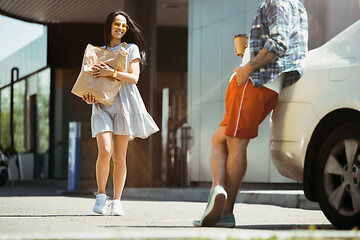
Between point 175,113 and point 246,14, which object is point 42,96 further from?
point 246,14

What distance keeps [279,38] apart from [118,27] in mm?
2200

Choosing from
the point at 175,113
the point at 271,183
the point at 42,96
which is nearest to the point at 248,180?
the point at 271,183

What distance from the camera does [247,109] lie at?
18.0ft

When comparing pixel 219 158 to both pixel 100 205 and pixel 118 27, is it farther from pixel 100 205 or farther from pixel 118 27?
pixel 118 27

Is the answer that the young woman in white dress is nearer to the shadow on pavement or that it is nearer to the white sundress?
the white sundress

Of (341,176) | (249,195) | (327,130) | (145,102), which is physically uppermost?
(145,102)

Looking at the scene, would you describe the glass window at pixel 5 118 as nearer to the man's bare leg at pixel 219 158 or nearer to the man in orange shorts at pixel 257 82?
the man's bare leg at pixel 219 158

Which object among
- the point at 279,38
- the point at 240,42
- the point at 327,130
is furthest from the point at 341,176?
the point at 240,42

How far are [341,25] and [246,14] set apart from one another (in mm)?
3575

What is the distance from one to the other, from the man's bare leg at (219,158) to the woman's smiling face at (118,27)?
1.91 m

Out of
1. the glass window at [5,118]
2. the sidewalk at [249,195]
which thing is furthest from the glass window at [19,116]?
the sidewalk at [249,195]

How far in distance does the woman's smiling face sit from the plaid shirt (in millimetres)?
1936

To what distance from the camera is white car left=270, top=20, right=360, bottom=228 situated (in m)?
5.11

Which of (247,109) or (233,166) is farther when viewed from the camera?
(233,166)
